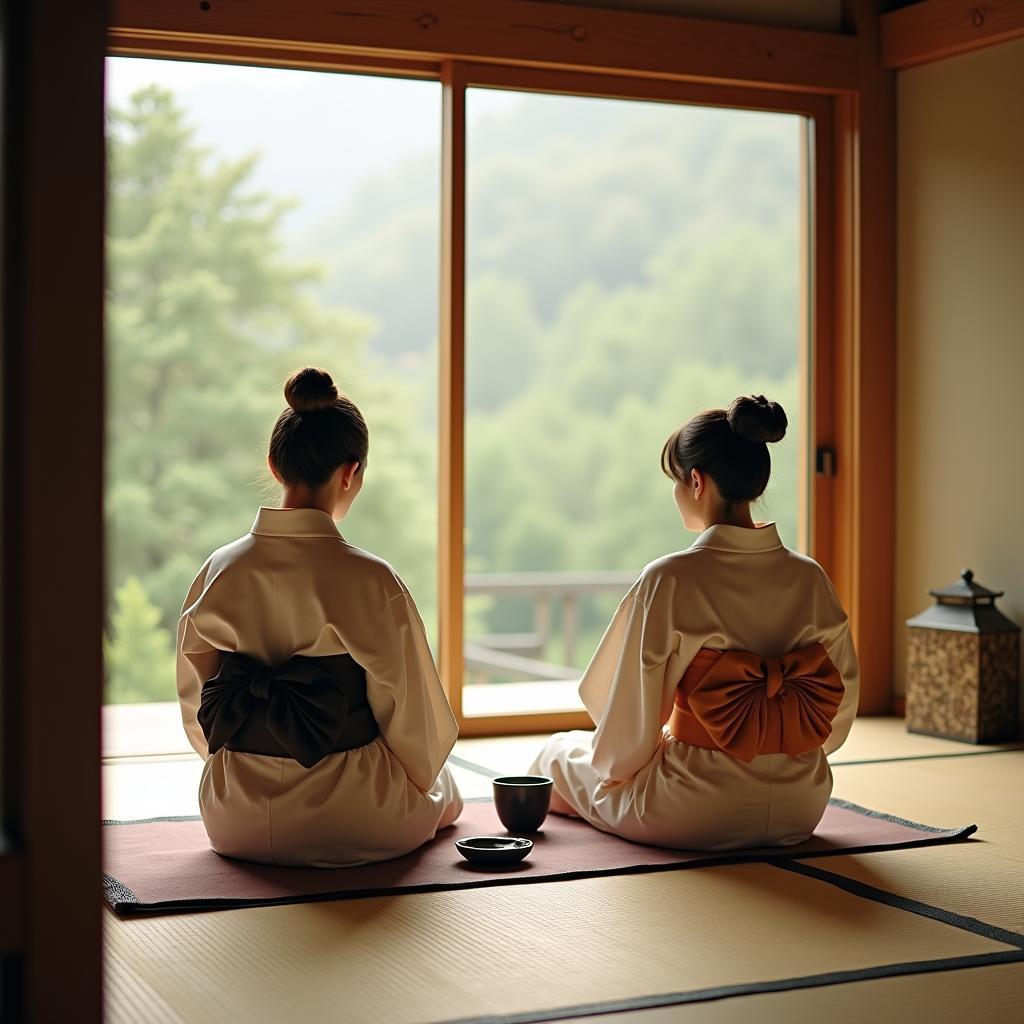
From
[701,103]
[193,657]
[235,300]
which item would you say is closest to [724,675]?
[193,657]

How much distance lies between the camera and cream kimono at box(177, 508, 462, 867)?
292cm

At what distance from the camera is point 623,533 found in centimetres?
1181

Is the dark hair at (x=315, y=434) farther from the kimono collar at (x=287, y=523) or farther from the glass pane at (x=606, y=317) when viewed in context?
the glass pane at (x=606, y=317)

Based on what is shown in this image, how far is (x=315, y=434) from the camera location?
9.82ft

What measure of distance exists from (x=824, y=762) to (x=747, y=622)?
1.30 feet

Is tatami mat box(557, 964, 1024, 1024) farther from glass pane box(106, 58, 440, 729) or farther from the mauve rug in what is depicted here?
glass pane box(106, 58, 440, 729)

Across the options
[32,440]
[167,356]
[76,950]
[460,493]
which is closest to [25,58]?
[32,440]

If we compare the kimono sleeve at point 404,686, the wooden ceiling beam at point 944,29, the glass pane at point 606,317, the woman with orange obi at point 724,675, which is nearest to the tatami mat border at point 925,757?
the woman with orange obi at point 724,675

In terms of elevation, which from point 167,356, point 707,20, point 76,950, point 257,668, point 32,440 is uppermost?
point 707,20

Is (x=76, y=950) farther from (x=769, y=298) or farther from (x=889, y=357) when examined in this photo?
(x=769, y=298)

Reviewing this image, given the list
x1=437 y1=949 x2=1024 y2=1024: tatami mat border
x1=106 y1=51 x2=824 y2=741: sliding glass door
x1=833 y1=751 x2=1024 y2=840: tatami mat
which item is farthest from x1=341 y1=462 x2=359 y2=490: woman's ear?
x1=106 y1=51 x2=824 y2=741: sliding glass door

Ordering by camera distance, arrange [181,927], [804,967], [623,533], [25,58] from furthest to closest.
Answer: [623,533]
[181,927]
[804,967]
[25,58]

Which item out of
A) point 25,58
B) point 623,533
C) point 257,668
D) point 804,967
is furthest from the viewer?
point 623,533

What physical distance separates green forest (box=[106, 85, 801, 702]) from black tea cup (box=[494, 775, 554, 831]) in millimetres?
6994
